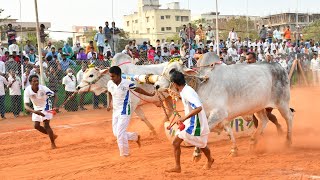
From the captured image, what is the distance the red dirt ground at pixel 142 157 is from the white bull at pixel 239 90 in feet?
1.77

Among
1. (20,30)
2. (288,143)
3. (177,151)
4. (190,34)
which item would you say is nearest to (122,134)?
(177,151)

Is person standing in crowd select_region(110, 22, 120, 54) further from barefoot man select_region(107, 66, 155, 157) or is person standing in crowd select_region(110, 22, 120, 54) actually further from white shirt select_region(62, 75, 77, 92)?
barefoot man select_region(107, 66, 155, 157)

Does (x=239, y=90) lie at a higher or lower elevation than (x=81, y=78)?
higher

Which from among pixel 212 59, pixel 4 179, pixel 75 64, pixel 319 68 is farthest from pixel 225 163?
pixel 319 68

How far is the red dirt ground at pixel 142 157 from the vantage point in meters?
6.93

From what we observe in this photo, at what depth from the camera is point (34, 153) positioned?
9492mm

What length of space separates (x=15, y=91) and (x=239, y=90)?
398 inches

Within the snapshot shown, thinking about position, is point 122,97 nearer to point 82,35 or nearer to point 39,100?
point 39,100

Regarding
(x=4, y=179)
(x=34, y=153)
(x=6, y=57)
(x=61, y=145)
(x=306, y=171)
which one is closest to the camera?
(x=306, y=171)

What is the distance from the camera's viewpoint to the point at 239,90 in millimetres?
8234

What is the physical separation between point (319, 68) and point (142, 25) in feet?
139

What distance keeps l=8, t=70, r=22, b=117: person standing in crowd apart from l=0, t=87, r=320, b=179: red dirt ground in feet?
11.5

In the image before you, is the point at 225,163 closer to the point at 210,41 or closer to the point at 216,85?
the point at 216,85

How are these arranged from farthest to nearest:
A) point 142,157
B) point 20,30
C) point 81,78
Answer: point 20,30 < point 81,78 < point 142,157
